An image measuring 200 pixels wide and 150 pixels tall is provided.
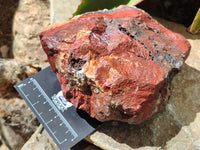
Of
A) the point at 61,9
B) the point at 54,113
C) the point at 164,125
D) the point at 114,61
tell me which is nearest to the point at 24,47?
the point at 61,9

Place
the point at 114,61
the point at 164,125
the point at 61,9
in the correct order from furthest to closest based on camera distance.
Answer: the point at 61,9 < the point at 164,125 < the point at 114,61

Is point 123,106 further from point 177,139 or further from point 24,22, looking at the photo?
point 24,22

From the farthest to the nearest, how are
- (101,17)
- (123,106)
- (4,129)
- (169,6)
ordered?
(169,6) < (4,129) < (101,17) < (123,106)

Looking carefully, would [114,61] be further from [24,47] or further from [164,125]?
[24,47]

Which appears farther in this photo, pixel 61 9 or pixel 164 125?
pixel 61 9

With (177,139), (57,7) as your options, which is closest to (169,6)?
(57,7)

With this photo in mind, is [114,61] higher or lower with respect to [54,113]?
higher

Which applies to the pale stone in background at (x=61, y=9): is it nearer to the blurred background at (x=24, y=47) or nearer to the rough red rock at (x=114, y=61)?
the blurred background at (x=24, y=47)
